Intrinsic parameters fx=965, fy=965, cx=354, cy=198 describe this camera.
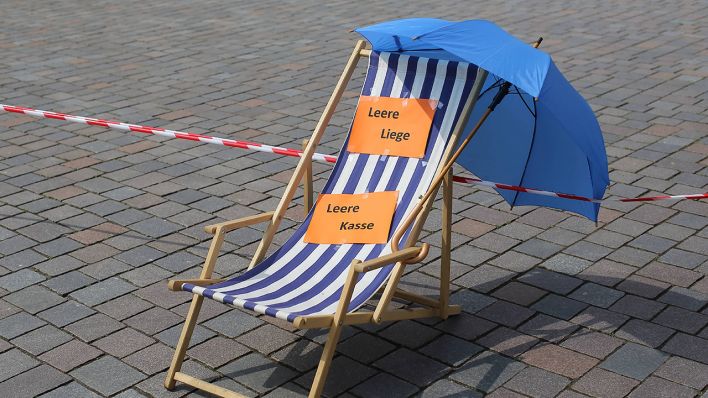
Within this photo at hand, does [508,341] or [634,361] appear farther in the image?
[508,341]

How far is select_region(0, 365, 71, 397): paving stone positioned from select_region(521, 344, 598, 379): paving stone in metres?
2.05

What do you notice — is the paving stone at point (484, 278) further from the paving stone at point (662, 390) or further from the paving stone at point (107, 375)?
the paving stone at point (107, 375)

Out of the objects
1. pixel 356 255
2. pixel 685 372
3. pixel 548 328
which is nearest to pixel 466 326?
pixel 548 328

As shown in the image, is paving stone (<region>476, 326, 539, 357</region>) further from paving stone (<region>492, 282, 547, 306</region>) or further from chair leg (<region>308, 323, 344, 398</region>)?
chair leg (<region>308, 323, 344, 398</region>)

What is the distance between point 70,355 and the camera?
436 cm

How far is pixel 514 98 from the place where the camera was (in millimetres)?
4688

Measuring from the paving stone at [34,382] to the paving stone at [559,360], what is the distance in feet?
6.72

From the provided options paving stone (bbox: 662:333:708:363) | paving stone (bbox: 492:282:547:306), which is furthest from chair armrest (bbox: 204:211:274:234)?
paving stone (bbox: 662:333:708:363)

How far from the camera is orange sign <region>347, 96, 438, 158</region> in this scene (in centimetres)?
467

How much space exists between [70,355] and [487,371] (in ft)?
6.14

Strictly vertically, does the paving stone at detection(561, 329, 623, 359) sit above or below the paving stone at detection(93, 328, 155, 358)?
below

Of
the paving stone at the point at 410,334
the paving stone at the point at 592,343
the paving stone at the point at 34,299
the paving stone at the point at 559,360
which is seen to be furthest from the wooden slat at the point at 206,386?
the paving stone at the point at 592,343

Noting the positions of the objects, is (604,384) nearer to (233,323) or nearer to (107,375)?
(233,323)

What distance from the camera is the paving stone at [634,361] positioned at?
4.19 meters
